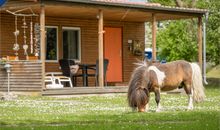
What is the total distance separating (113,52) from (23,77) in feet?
22.4

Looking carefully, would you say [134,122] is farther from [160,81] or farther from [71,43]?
[71,43]

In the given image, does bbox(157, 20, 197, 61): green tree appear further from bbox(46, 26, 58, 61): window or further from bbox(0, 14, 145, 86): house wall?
bbox(46, 26, 58, 61): window

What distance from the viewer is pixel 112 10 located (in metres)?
21.5

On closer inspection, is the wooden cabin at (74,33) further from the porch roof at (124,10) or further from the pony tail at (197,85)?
the pony tail at (197,85)

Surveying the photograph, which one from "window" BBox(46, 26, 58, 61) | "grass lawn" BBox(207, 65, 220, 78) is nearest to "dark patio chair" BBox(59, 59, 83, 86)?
"window" BBox(46, 26, 58, 61)

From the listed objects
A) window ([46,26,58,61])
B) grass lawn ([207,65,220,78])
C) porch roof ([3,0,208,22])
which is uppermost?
porch roof ([3,0,208,22])

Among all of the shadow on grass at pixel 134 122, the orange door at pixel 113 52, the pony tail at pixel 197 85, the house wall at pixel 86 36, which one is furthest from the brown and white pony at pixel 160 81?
the orange door at pixel 113 52

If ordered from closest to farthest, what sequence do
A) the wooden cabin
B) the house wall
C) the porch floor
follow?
the porch floor
the wooden cabin
the house wall

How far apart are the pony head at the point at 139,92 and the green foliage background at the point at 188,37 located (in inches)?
634

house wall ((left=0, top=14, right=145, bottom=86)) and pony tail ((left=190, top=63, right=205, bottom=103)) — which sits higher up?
house wall ((left=0, top=14, right=145, bottom=86))

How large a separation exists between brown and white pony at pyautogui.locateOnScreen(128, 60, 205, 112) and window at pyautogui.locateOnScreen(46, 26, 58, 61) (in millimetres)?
10809

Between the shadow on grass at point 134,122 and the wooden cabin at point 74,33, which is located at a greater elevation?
the wooden cabin at point 74,33

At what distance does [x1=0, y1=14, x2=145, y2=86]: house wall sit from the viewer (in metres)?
22.2

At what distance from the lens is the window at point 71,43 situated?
79.0 ft
